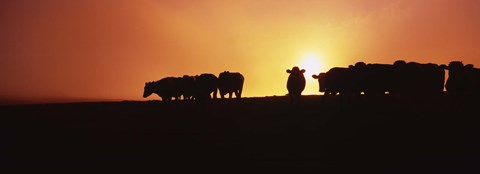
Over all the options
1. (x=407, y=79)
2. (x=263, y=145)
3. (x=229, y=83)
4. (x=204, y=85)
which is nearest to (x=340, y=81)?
(x=407, y=79)

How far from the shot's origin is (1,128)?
571 inches

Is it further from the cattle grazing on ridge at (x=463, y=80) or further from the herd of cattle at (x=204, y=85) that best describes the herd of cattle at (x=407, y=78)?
the herd of cattle at (x=204, y=85)

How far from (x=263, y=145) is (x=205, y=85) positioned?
641 inches

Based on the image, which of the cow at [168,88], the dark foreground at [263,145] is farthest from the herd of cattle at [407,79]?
the cow at [168,88]

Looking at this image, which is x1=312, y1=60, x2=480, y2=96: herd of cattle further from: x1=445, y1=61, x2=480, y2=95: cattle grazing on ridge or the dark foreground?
the dark foreground

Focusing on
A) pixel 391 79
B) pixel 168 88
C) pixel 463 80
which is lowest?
pixel 463 80

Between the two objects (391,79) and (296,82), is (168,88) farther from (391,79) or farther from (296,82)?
(391,79)

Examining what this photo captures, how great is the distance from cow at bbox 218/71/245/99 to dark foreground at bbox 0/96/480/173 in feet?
34.3

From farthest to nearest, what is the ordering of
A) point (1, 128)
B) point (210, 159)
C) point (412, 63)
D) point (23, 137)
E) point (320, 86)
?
point (320, 86), point (412, 63), point (1, 128), point (23, 137), point (210, 159)

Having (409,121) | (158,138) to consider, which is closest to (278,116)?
(409,121)

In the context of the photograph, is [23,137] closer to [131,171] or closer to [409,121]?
[131,171]

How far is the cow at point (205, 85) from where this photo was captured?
24.7 m

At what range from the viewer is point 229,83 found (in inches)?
998

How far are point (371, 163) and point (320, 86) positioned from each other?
16.7m
